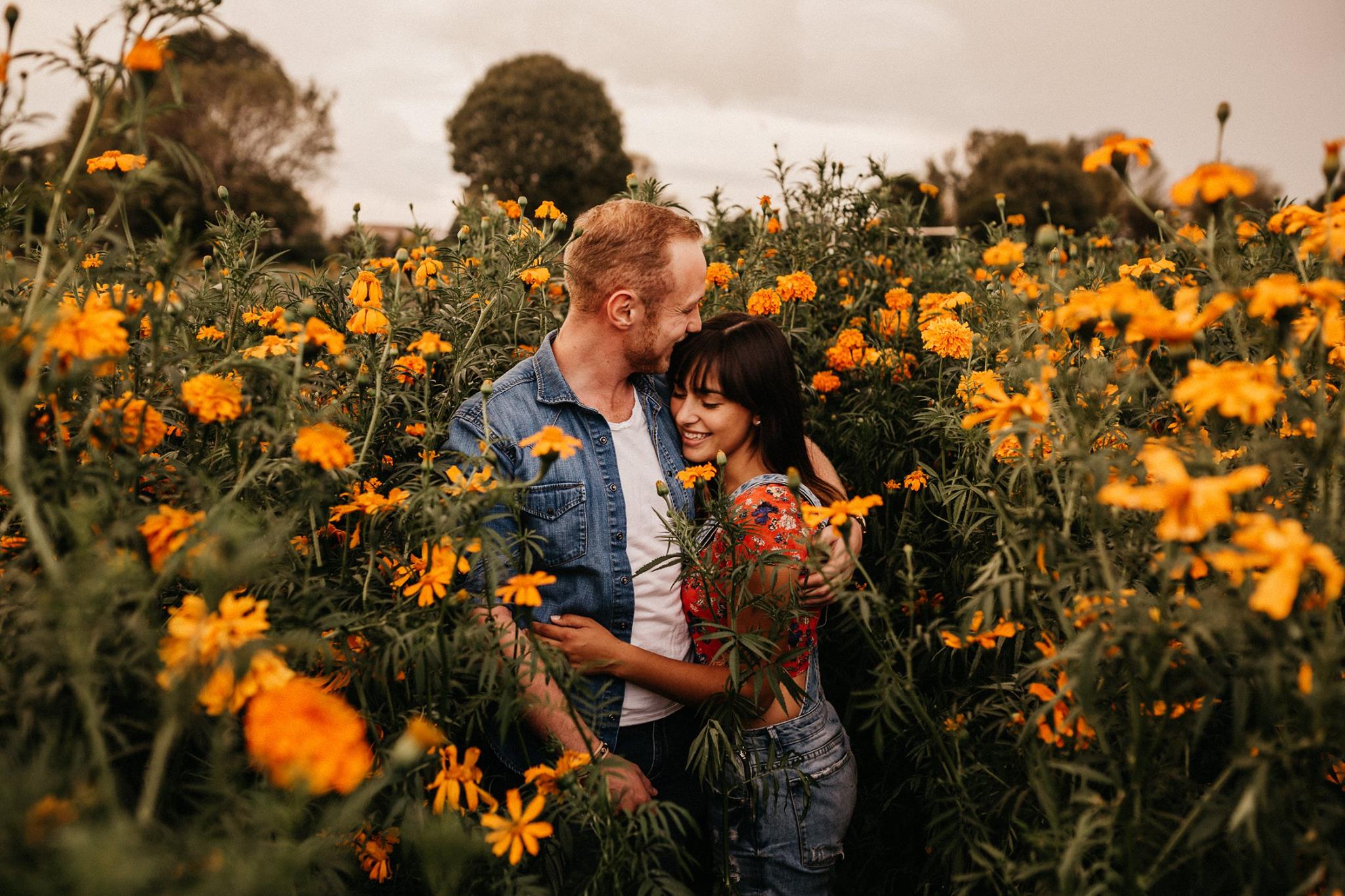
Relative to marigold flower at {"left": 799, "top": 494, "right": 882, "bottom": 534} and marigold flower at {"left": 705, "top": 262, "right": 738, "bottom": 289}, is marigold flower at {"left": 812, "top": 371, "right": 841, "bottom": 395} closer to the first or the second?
marigold flower at {"left": 705, "top": 262, "right": 738, "bottom": 289}

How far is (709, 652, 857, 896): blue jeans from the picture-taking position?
1.99 m

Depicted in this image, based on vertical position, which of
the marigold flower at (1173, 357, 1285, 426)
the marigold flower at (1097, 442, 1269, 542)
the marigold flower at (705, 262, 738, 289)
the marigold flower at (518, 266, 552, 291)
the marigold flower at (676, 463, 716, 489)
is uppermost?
the marigold flower at (705, 262, 738, 289)

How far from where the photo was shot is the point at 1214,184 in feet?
4.05

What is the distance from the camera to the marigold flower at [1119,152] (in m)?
1.43

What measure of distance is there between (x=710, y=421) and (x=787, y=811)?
1.09 metres

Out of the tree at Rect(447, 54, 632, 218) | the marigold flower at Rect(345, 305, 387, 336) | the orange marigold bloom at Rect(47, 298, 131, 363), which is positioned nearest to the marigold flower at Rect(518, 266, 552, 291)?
the marigold flower at Rect(345, 305, 387, 336)

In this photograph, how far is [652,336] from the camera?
7.48 feet

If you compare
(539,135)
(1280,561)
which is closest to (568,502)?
(1280,561)

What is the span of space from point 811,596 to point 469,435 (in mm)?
949

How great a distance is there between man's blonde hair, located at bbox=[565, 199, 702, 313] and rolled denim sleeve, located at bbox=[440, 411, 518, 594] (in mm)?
544

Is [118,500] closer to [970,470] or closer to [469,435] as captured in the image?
[469,435]

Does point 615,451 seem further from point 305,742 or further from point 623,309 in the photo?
point 305,742

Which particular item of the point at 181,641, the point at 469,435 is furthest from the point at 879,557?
the point at 181,641

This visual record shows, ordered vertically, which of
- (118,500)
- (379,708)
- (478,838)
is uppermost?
(118,500)
